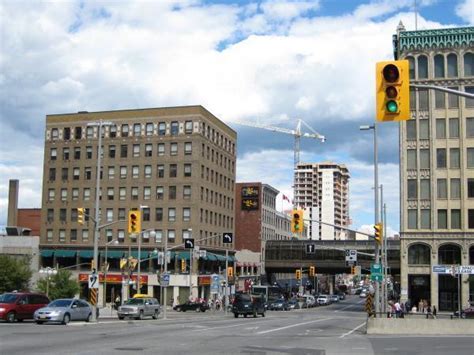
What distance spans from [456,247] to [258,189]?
5769 cm

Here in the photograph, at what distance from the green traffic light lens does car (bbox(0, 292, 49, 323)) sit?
90.9 ft

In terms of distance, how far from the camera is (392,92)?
41.1 feet

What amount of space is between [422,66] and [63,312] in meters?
56.3

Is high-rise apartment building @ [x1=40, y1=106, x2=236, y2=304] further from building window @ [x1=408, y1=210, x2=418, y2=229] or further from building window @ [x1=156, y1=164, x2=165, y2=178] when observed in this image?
building window @ [x1=408, y1=210, x2=418, y2=229]

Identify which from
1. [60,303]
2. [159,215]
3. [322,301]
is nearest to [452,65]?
[159,215]

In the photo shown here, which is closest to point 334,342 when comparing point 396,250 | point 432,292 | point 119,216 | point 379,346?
point 379,346

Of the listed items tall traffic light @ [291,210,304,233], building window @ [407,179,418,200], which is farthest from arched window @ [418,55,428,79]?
tall traffic light @ [291,210,304,233]

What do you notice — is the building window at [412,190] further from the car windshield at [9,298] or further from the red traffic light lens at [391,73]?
the red traffic light lens at [391,73]

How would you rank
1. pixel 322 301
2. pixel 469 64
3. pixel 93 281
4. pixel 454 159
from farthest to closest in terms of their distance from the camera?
pixel 322 301 → pixel 469 64 → pixel 454 159 → pixel 93 281

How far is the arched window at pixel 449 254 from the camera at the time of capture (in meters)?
72.6

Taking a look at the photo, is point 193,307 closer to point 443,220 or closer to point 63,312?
point 443,220

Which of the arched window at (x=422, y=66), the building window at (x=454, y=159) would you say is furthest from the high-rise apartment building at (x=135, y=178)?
the building window at (x=454, y=159)

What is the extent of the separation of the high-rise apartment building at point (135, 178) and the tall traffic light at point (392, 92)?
247 ft

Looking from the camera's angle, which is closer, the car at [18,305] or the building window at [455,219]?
the car at [18,305]
